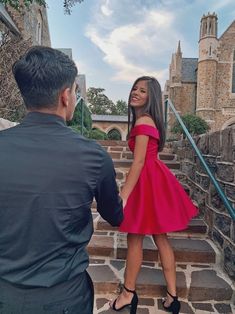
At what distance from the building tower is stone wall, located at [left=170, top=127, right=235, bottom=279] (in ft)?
55.2

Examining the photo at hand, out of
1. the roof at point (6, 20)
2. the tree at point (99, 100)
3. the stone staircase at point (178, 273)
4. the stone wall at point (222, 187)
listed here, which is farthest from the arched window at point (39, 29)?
the tree at point (99, 100)

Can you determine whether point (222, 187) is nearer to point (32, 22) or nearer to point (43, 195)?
point (43, 195)

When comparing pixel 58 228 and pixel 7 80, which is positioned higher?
pixel 7 80

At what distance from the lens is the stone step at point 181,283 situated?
2.17 m

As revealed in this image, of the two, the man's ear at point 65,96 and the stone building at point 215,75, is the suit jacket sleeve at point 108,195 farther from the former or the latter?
the stone building at point 215,75

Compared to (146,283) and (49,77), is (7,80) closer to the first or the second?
(146,283)

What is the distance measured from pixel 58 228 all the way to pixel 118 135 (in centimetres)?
2267

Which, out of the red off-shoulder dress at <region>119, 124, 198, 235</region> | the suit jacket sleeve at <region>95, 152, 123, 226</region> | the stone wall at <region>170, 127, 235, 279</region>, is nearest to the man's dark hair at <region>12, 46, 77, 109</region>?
the suit jacket sleeve at <region>95, 152, 123, 226</region>

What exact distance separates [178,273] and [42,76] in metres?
2.12

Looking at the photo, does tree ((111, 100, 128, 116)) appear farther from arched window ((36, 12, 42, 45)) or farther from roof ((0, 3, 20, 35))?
roof ((0, 3, 20, 35))

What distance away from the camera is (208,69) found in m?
19.2

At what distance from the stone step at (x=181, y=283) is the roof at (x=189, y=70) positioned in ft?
68.7

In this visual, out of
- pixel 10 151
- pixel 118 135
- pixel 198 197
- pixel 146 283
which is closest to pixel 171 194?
pixel 146 283

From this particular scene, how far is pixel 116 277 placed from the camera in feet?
7.54
